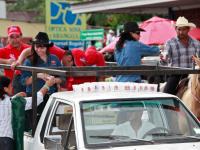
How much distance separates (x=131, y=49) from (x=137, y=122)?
3.02 m

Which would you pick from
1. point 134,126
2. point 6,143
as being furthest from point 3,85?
point 134,126

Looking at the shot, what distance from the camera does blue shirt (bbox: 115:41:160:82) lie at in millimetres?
9234

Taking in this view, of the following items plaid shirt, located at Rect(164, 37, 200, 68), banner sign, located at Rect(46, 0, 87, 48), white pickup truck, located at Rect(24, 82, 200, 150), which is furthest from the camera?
banner sign, located at Rect(46, 0, 87, 48)

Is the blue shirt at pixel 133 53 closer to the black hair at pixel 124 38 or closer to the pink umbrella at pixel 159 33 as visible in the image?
the black hair at pixel 124 38

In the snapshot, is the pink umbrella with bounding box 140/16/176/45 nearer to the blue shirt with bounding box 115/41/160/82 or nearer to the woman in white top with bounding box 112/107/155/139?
the blue shirt with bounding box 115/41/160/82

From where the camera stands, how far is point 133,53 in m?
9.39

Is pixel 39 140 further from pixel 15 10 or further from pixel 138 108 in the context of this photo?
pixel 15 10

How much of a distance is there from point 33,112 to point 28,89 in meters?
1.28

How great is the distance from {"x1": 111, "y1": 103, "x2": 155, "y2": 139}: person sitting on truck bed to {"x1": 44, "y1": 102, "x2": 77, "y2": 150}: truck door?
431 millimetres

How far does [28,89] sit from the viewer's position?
9031mm

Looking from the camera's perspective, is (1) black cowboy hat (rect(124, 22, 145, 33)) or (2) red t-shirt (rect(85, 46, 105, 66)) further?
(2) red t-shirt (rect(85, 46, 105, 66))

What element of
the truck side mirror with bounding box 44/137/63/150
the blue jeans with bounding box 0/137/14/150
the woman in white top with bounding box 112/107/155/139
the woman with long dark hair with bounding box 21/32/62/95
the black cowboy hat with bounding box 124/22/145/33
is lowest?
the blue jeans with bounding box 0/137/14/150

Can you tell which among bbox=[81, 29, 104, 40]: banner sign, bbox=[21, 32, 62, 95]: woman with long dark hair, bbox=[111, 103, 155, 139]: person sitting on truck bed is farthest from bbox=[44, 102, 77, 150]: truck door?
bbox=[81, 29, 104, 40]: banner sign

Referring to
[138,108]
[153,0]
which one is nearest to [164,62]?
[138,108]
